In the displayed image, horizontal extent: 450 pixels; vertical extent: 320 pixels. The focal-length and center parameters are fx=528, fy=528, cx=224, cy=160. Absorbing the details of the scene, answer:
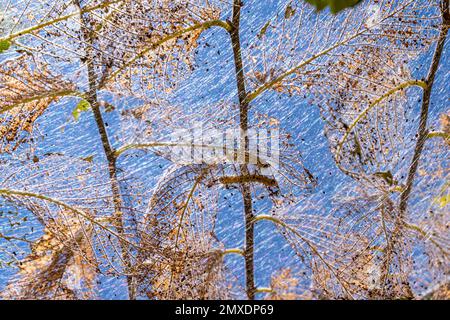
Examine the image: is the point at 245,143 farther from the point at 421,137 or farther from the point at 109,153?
the point at 421,137

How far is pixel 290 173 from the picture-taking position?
1.13 meters

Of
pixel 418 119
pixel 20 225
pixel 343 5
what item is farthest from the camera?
pixel 418 119

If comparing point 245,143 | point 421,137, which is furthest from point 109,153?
point 421,137

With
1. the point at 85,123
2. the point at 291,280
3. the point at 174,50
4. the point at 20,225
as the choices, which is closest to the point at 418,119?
the point at 291,280

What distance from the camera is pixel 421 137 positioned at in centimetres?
118

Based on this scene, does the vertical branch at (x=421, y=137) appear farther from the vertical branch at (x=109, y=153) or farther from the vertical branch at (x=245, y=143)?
the vertical branch at (x=109, y=153)

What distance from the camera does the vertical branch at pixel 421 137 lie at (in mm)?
1144

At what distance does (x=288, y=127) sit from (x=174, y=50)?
0.96 ft

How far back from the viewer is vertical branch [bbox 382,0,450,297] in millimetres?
1144

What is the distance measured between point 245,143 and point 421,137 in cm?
40

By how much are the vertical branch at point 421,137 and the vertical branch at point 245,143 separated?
29cm

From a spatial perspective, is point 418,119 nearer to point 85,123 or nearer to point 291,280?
point 291,280

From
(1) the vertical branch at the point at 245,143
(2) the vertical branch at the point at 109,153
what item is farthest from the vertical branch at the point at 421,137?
(2) the vertical branch at the point at 109,153

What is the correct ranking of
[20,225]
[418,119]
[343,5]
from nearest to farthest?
[343,5] → [20,225] → [418,119]
